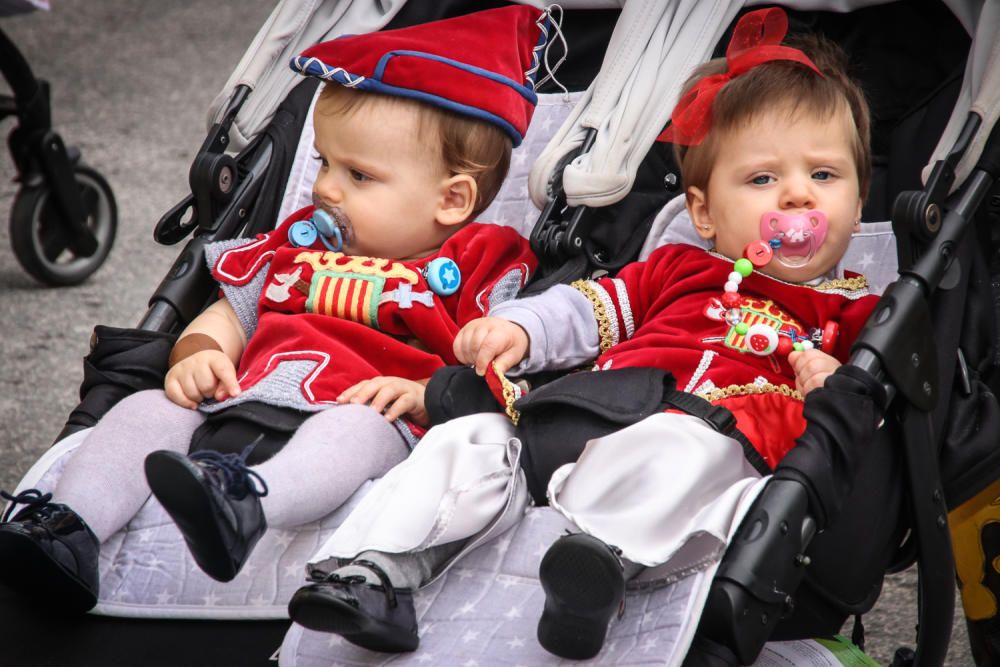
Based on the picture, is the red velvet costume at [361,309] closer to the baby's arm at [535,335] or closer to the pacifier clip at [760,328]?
the baby's arm at [535,335]

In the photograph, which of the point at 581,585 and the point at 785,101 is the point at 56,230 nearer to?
the point at 785,101

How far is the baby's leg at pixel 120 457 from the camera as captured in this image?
1.59 m

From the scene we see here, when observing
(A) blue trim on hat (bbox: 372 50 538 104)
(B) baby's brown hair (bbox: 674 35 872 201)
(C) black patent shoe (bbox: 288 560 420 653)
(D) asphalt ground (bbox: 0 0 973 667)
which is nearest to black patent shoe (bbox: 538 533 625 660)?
(C) black patent shoe (bbox: 288 560 420 653)

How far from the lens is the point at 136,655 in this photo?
4.91ft

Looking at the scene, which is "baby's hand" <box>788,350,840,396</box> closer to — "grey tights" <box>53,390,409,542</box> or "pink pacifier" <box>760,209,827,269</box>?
"pink pacifier" <box>760,209,827,269</box>

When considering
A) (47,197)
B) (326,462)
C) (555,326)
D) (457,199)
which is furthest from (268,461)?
(47,197)

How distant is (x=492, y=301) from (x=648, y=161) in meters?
0.40

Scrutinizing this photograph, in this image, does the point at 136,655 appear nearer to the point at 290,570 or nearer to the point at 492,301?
the point at 290,570

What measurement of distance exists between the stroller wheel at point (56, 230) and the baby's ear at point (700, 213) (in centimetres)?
197

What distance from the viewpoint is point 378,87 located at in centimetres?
182

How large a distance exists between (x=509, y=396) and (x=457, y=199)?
0.43 m

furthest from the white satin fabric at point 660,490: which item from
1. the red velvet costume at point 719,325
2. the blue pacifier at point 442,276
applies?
the blue pacifier at point 442,276

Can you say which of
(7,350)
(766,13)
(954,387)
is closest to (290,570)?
(954,387)

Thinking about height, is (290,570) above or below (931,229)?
below
